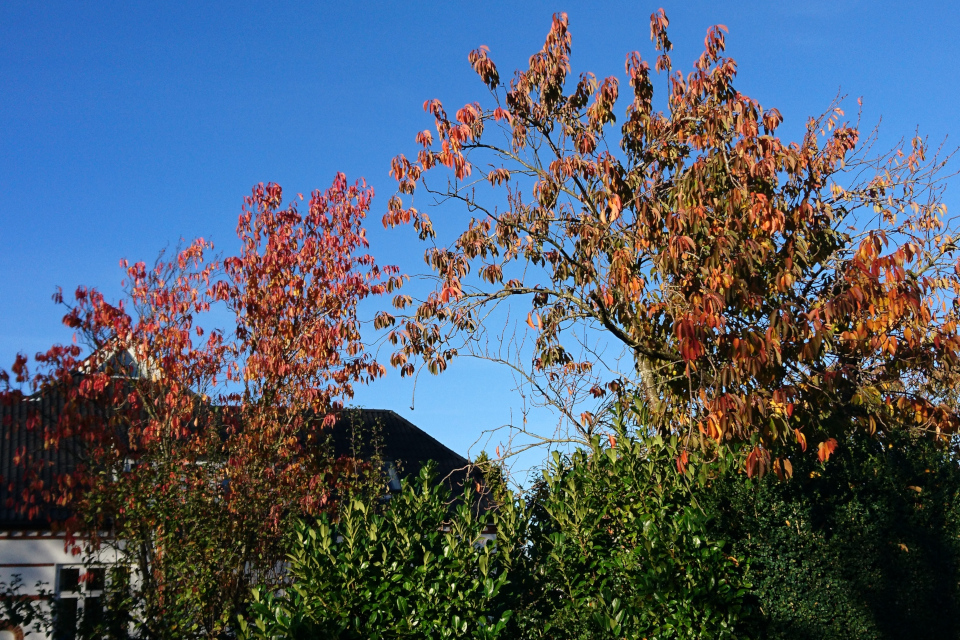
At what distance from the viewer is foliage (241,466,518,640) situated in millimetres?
5766

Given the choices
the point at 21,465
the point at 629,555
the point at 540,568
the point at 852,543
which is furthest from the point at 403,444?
the point at 629,555

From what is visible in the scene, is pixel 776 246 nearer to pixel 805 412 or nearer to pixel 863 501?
pixel 805 412

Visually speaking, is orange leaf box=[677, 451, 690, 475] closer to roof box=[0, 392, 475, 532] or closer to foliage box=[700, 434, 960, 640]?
foliage box=[700, 434, 960, 640]

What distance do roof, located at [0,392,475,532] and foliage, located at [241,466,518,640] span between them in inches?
174

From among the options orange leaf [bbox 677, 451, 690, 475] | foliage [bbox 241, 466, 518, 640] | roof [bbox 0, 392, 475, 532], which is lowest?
foliage [bbox 241, 466, 518, 640]

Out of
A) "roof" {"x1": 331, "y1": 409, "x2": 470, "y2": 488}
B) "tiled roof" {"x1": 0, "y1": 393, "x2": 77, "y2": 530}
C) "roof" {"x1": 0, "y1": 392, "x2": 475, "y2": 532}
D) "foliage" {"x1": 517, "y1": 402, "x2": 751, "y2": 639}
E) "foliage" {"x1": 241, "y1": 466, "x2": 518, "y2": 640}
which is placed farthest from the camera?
"roof" {"x1": 331, "y1": 409, "x2": 470, "y2": 488}

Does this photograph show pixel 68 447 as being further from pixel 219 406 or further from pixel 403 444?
pixel 403 444

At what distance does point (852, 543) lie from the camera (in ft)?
23.2

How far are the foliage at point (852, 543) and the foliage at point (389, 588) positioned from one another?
2.33 m

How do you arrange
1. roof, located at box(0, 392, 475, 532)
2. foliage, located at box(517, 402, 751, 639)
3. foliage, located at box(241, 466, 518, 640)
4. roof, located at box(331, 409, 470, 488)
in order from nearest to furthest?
foliage, located at box(241, 466, 518, 640)
foliage, located at box(517, 402, 751, 639)
roof, located at box(0, 392, 475, 532)
roof, located at box(331, 409, 470, 488)

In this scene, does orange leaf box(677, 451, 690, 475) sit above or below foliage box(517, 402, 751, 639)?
above

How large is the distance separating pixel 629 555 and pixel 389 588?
2.02 meters

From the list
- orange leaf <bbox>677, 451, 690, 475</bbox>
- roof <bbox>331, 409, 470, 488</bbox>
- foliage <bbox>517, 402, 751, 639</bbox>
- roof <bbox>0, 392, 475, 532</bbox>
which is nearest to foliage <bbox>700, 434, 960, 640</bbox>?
foliage <bbox>517, 402, 751, 639</bbox>

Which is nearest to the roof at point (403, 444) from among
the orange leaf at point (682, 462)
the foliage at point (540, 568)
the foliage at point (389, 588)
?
the foliage at point (540, 568)
